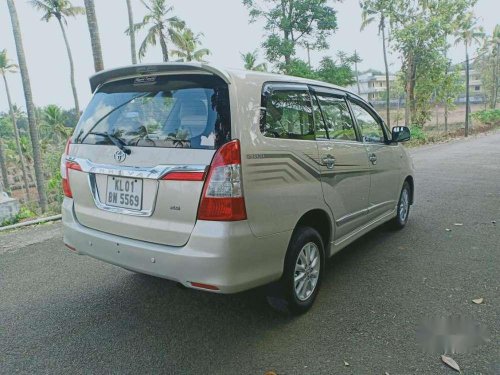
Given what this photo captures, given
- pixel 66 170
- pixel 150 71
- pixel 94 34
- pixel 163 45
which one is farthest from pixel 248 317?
pixel 163 45

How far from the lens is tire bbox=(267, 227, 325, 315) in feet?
8.80

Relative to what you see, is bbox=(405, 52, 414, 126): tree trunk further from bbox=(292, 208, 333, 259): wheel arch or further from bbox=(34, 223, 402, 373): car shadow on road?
bbox=(34, 223, 402, 373): car shadow on road

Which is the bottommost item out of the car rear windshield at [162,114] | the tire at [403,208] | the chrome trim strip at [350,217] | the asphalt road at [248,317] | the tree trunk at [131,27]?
the asphalt road at [248,317]

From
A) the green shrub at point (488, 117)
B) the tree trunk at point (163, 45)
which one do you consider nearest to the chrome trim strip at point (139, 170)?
the tree trunk at point (163, 45)

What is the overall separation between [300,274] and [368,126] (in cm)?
195

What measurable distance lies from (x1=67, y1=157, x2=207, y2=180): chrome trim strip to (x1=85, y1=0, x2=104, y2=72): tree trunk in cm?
671

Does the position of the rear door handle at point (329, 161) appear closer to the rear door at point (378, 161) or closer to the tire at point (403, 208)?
the rear door at point (378, 161)

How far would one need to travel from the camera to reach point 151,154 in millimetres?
2395

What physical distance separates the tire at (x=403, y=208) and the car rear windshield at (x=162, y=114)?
10.5 feet

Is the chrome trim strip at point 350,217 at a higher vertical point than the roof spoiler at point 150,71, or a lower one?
lower

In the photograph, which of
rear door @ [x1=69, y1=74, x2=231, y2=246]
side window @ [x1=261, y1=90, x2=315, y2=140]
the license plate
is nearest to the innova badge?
rear door @ [x1=69, y1=74, x2=231, y2=246]

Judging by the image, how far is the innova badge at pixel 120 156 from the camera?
98.7 inches

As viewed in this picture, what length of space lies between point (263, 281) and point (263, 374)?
0.53 meters

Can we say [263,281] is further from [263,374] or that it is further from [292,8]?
[292,8]
